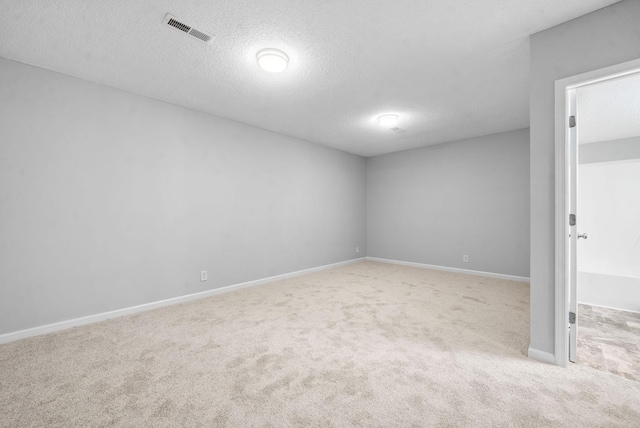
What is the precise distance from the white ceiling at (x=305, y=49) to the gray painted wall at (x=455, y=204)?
1.23m

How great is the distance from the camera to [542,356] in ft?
6.60

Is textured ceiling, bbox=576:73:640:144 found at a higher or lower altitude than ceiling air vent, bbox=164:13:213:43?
lower

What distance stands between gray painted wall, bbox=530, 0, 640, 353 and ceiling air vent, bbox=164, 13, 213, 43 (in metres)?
2.56

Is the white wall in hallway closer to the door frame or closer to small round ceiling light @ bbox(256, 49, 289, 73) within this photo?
the door frame

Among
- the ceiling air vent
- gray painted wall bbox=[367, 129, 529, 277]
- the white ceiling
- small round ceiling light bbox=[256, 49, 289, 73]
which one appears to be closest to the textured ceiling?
the white ceiling

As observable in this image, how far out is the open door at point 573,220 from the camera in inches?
76.3

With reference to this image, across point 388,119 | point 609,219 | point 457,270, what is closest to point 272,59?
point 388,119

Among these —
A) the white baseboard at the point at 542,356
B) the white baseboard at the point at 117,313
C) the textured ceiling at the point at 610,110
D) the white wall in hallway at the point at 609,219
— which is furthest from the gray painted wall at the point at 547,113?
the white baseboard at the point at 117,313

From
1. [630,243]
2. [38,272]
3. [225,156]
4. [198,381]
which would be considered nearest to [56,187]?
[38,272]

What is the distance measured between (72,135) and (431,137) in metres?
5.13

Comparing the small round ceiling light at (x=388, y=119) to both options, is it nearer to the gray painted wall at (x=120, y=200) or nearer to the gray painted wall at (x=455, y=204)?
the gray painted wall at (x=120, y=200)

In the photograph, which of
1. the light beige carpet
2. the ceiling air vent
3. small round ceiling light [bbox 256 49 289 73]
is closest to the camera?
the light beige carpet

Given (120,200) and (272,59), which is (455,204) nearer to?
(272,59)

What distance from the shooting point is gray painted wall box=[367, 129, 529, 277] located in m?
4.59
